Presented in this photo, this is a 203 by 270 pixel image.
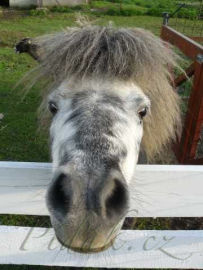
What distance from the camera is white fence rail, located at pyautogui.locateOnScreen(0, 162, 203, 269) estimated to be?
5.71 ft

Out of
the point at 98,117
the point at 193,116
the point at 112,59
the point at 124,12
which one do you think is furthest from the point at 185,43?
the point at 124,12

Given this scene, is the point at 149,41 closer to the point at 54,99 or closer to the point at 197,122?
the point at 54,99

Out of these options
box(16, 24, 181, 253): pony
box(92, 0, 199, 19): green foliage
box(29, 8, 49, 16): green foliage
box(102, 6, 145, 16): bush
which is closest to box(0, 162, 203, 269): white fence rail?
box(16, 24, 181, 253): pony

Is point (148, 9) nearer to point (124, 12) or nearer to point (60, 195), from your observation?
point (124, 12)

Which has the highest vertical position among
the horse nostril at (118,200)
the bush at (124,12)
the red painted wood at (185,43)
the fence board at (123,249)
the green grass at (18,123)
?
the red painted wood at (185,43)

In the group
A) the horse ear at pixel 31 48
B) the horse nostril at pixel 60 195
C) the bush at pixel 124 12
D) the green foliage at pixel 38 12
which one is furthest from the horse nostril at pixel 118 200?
the bush at pixel 124 12

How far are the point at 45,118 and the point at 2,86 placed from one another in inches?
159

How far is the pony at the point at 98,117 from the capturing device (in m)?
1.17

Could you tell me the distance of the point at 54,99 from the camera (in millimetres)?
1736

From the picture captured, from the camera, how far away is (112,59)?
1.77 m

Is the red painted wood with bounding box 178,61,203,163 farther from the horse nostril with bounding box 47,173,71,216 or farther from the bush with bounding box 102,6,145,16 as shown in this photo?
the bush with bounding box 102,6,145,16

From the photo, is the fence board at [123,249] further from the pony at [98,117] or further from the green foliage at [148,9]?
the green foliage at [148,9]

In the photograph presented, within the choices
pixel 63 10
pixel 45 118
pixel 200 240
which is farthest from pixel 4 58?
pixel 63 10

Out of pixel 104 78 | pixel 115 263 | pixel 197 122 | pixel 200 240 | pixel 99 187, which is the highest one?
pixel 104 78
